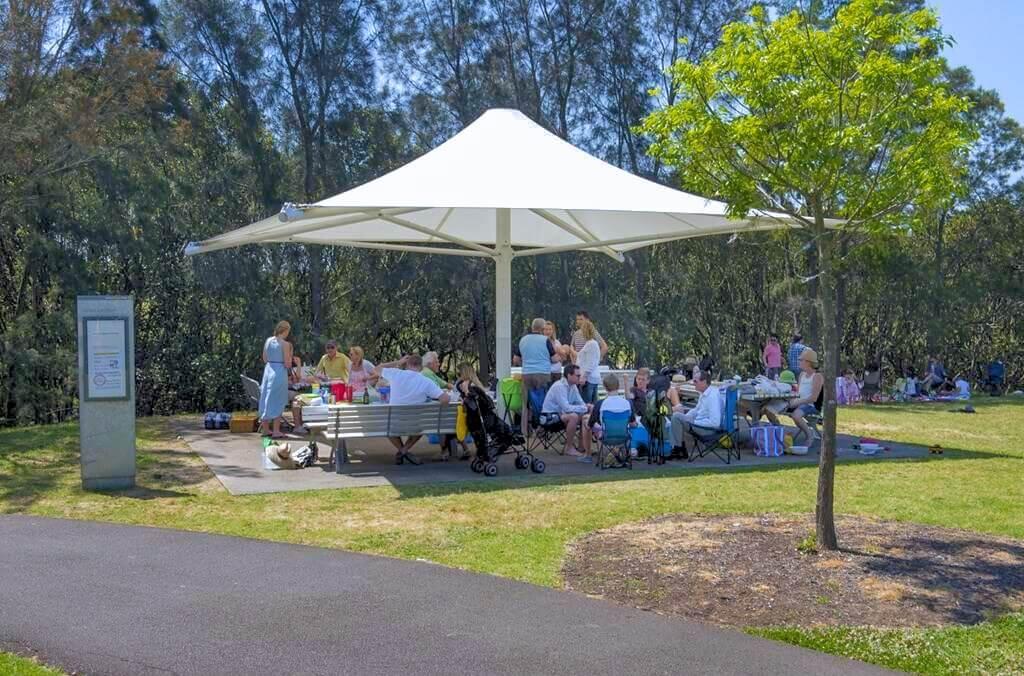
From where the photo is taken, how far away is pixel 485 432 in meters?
Result: 9.62

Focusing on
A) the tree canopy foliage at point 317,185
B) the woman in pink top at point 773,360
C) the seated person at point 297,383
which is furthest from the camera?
the woman in pink top at point 773,360

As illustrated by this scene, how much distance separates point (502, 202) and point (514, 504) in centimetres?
306

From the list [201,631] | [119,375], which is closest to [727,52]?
[201,631]

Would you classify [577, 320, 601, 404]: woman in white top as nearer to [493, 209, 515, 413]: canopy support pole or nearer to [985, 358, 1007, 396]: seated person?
[493, 209, 515, 413]: canopy support pole

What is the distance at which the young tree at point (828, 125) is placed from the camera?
6.14 metres

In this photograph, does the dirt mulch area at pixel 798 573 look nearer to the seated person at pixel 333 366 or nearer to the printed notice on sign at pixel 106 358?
the printed notice on sign at pixel 106 358

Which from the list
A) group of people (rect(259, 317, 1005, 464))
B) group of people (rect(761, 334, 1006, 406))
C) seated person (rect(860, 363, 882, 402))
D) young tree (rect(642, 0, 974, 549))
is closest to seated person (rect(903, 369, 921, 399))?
group of people (rect(761, 334, 1006, 406))

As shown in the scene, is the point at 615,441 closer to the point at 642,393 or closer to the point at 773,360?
the point at 642,393

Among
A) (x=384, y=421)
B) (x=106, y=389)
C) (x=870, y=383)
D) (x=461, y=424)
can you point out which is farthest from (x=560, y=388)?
(x=870, y=383)

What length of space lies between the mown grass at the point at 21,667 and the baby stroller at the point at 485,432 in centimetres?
535

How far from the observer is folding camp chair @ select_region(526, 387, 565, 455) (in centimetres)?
1070

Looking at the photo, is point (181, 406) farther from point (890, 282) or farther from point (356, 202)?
point (890, 282)

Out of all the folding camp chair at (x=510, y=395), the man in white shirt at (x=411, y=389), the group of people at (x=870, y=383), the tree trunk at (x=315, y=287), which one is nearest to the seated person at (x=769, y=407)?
the folding camp chair at (x=510, y=395)

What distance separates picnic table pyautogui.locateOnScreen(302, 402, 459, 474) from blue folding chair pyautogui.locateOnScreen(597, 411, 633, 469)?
5.05 feet
